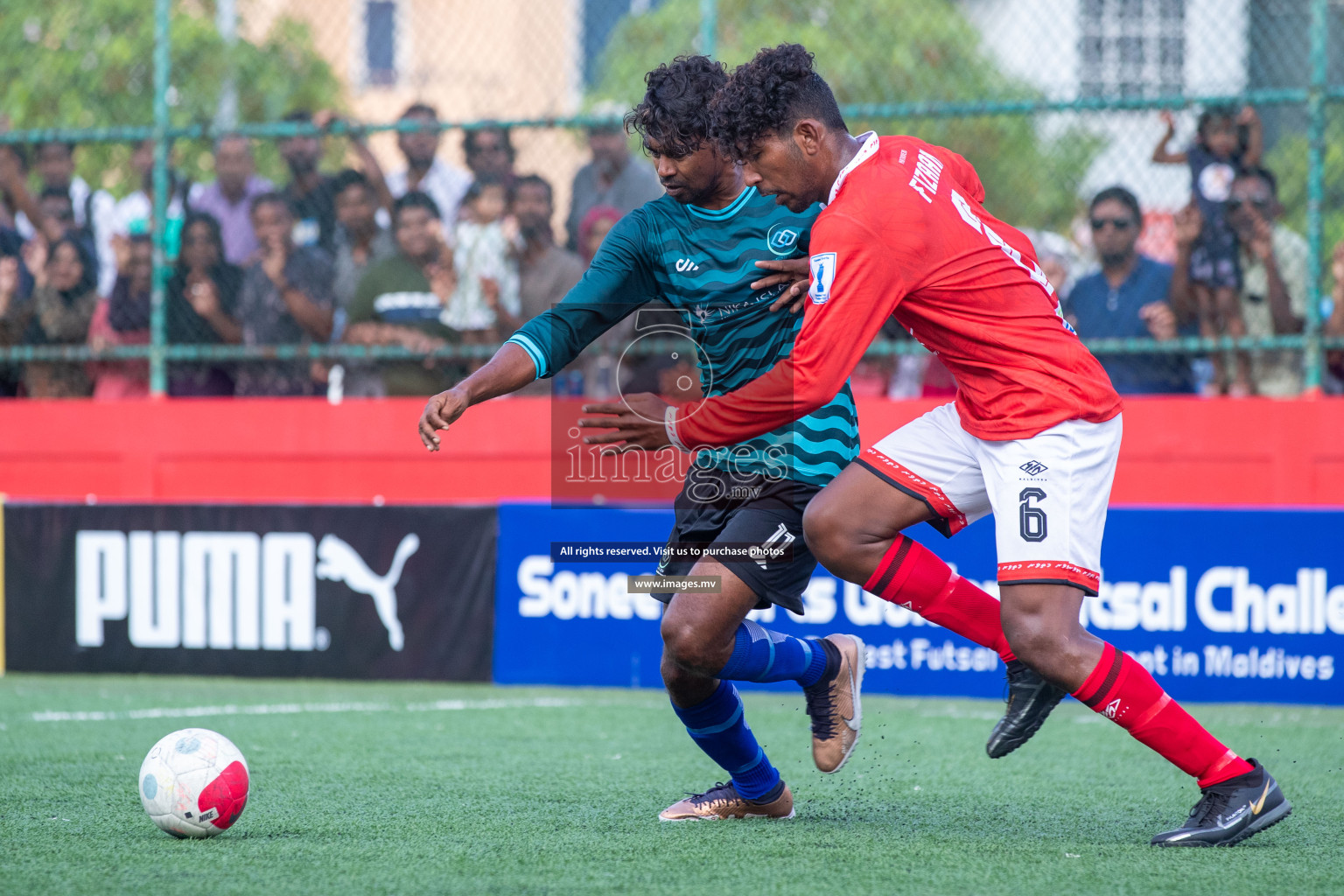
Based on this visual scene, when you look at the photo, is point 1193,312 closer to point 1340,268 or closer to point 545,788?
point 1340,268

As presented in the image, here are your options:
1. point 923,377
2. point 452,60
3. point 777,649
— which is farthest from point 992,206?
point 777,649

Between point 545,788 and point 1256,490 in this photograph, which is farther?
point 1256,490

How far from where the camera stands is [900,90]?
9188 millimetres

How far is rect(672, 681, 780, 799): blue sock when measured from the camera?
454cm

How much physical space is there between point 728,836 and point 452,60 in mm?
7637

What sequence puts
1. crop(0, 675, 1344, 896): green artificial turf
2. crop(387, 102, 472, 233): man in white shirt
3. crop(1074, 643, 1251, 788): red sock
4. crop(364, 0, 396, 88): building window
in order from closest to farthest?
crop(0, 675, 1344, 896): green artificial turf < crop(1074, 643, 1251, 788): red sock < crop(387, 102, 472, 233): man in white shirt < crop(364, 0, 396, 88): building window

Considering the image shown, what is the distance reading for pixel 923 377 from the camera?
8.79m

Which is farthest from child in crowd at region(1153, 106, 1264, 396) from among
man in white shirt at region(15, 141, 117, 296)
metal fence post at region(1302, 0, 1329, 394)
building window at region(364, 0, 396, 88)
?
building window at region(364, 0, 396, 88)

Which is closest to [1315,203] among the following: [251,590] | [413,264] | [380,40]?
[413,264]

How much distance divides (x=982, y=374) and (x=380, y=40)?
1657cm

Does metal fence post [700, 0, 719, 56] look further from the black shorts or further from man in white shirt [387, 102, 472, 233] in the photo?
the black shorts

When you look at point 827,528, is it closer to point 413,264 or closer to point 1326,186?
point 1326,186

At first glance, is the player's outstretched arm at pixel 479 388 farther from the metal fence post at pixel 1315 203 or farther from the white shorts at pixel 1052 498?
the metal fence post at pixel 1315 203

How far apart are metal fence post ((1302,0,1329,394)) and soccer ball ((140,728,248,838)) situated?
239 inches
